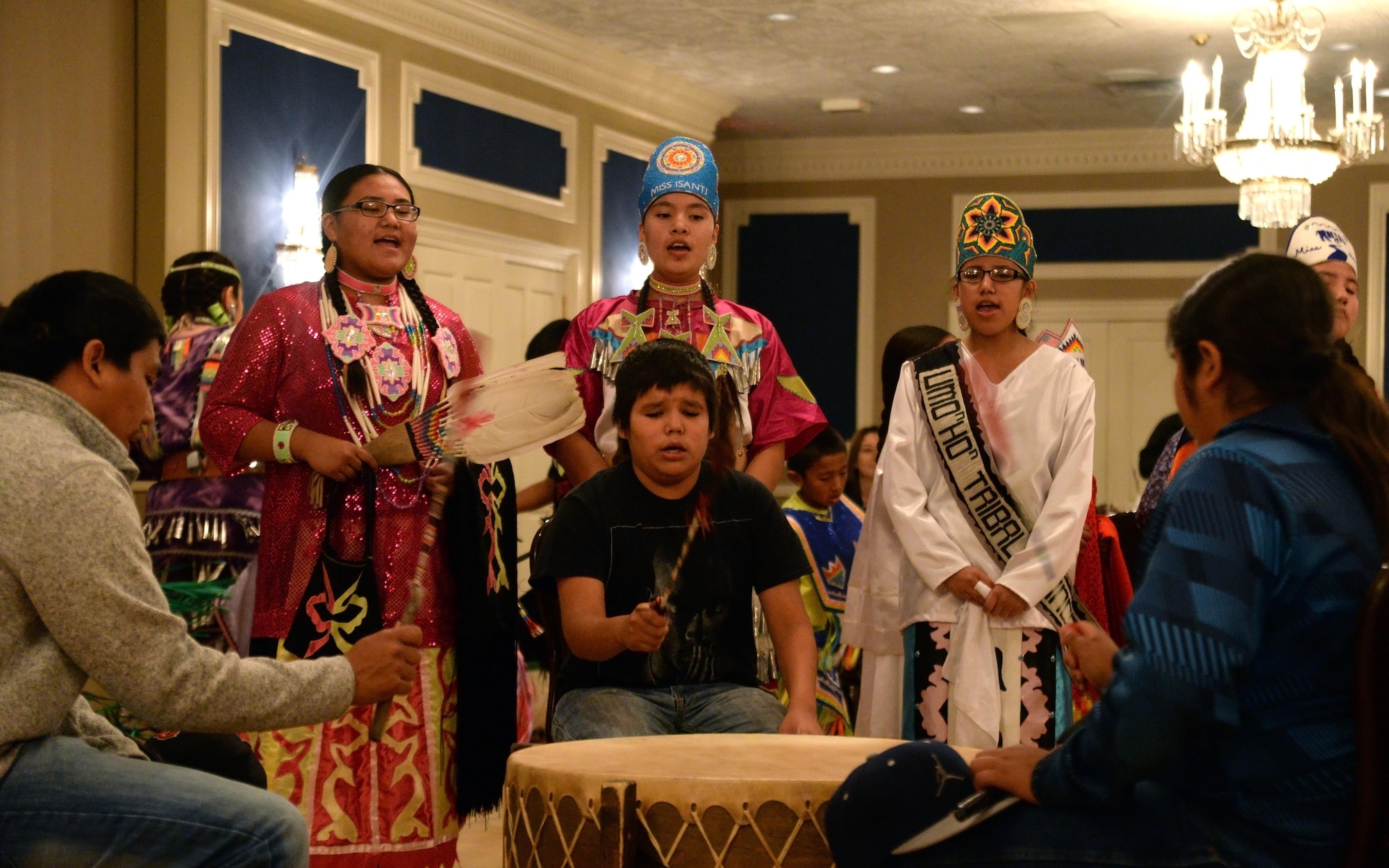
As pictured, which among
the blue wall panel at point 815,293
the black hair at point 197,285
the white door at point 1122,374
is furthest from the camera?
the blue wall panel at point 815,293

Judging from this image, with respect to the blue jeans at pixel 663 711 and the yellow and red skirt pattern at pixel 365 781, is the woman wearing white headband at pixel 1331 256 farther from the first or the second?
the yellow and red skirt pattern at pixel 365 781

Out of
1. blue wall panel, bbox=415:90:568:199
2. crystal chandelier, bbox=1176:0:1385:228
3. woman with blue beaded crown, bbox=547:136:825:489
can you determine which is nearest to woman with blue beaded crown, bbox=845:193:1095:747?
woman with blue beaded crown, bbox=547:136:825:489

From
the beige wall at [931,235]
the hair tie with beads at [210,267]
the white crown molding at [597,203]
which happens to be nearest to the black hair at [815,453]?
the hair tie with beads at [210,267]

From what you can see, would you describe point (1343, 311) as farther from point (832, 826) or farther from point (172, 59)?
point (172, 59)

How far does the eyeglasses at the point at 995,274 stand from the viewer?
312 cm

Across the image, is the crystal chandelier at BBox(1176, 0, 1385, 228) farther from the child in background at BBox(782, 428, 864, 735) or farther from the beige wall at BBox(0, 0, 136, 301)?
→ the beige wall at BBox(0, 0, 136, 301)

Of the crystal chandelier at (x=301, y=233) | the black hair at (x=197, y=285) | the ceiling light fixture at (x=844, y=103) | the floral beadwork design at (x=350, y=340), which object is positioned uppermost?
the ceiling light fixture at (x=844, y=103)

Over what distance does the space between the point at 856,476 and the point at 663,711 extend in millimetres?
2864

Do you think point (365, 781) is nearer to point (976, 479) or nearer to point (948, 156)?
point (976, 479)

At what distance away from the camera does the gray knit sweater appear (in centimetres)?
173

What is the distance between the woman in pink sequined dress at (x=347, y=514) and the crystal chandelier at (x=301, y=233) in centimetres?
349

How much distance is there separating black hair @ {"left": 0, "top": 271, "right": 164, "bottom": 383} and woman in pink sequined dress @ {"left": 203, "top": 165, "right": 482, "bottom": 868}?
79 cm

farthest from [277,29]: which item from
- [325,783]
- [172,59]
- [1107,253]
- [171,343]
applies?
[1107,253]

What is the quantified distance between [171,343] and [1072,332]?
7.96 feet
